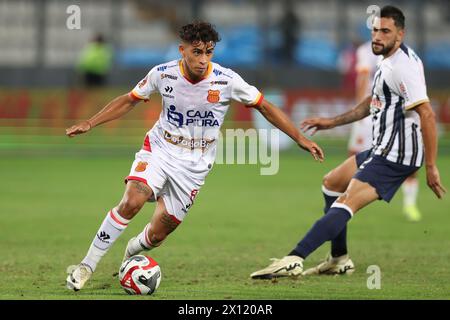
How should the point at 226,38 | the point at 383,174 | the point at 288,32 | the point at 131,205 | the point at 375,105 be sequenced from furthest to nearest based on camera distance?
the point at 226,38
the point at 288,32
the point at 375,105
the point at 383,174
the point at 131,205

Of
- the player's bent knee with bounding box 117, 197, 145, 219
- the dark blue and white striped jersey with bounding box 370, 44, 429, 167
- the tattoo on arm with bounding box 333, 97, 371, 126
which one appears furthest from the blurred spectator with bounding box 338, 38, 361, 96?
the player's bent knee with bounding box 117, 197, 145, 219

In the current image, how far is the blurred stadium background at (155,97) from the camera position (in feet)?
51.0

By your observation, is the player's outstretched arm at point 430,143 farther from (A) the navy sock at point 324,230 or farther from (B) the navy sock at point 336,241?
(B) the navy sock at point 336,241

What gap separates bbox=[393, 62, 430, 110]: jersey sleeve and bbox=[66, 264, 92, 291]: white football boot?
3.12 meters


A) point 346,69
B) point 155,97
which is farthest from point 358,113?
point 346,69

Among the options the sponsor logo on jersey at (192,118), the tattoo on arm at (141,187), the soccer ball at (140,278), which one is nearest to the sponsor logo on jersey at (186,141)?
the sponsor logo on jersey at (192,118)

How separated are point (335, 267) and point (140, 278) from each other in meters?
2.28

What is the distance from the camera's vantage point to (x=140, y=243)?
905cm

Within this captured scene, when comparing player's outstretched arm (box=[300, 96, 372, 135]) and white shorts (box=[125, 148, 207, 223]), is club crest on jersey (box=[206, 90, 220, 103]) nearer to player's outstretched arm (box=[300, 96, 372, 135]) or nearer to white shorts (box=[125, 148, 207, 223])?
white shorts (box=[125, 148, 207, 223])

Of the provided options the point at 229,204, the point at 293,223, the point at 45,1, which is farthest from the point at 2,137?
the point at 293,223

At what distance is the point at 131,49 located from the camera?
2838 cm

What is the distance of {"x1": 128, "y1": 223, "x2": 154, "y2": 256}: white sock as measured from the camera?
29.5 feet

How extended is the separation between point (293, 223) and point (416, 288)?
489cm

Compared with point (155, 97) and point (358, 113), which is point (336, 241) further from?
point (155, 97)
